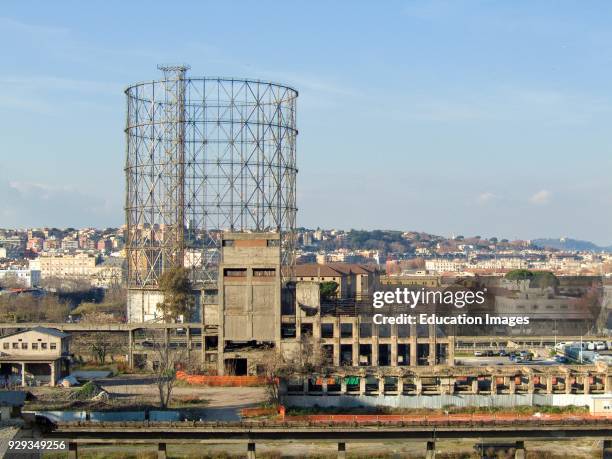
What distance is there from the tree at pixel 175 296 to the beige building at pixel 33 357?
966 centimetres

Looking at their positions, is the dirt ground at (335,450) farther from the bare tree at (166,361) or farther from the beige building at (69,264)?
the beige building at (69,264)

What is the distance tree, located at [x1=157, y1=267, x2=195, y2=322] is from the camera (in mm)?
54094

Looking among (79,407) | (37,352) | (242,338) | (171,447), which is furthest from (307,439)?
(37,352)

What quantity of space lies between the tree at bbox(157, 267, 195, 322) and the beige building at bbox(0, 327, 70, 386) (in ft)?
31.7

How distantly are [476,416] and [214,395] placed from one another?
10.5 meters

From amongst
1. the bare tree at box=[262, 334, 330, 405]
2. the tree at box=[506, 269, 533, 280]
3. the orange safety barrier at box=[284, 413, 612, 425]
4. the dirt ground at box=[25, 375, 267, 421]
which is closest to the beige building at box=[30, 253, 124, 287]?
the tree at box=[506, 269, 533, 280]

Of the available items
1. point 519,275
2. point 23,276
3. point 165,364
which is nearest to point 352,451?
point 165,364

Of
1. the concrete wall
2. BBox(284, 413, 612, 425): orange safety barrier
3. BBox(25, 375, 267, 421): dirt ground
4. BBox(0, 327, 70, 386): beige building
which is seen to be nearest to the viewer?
BBox(284, 413, 612, 425): orange safety barrier

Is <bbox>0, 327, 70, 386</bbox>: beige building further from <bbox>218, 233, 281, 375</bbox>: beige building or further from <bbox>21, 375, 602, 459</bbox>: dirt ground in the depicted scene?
<bbox>21, 375, 602, 459</bbox>: dirt ground

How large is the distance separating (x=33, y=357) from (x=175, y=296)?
1190cm

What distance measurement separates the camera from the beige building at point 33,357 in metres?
43.1

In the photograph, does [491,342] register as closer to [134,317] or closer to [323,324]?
[323,324]

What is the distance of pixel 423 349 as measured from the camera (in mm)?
45750

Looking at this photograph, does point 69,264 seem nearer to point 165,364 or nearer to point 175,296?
point 175,296
